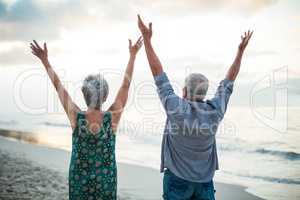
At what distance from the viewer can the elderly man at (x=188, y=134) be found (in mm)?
3145

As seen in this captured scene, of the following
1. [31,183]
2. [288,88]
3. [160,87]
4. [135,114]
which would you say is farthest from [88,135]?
[135,114]

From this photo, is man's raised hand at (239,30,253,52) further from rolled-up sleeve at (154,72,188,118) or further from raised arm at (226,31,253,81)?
rolled-up sleeve at (154,72,188,118)

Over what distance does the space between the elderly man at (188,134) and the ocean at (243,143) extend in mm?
4439

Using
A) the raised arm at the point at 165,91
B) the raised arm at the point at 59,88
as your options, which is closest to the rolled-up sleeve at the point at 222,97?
the raised arm at the point at 165,91

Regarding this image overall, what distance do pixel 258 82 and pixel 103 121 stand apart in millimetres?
19212

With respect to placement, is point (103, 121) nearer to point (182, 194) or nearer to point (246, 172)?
point (182, 194)

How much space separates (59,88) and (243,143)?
11.9 m

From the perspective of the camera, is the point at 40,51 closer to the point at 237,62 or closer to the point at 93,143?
the point at 93,143

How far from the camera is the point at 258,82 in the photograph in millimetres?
21438

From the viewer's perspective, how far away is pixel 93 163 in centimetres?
313

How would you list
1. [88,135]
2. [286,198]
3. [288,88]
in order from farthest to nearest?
[288,88] → [286,198] → [88,135]

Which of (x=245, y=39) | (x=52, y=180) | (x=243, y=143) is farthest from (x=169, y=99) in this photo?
(x=243, y=143)

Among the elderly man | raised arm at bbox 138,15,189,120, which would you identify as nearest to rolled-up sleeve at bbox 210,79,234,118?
the elderly man

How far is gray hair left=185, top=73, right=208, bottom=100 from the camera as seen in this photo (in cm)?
316
